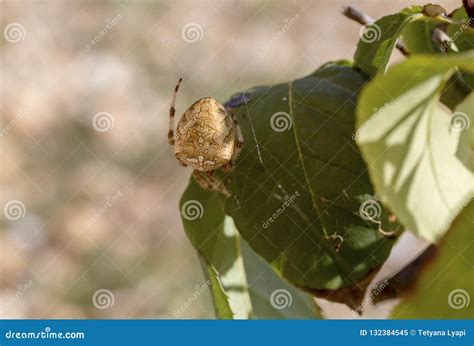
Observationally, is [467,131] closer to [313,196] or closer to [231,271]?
[313,196]

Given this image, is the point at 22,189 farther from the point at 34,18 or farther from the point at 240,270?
the point at 240,270

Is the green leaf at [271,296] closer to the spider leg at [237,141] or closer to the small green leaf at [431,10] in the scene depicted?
the spider leg at [237,141]

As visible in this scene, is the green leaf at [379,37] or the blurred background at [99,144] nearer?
the green leaf at [379,37]

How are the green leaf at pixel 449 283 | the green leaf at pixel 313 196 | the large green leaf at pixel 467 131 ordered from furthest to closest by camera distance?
the green leaf at pixel 313 196 → the large green leaf at pixel 467 131 → the green leaf at pixel 449 283

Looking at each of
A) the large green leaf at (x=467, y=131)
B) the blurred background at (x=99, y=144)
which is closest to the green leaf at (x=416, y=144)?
the large green leaf at (x=467, y=131)

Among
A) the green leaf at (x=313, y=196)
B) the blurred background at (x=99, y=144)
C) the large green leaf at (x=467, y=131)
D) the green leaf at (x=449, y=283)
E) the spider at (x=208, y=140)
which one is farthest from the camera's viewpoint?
the blurred background at (x=99, y=144)

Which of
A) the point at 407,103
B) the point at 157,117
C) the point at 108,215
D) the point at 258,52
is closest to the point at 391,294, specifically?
the point at 407,103
